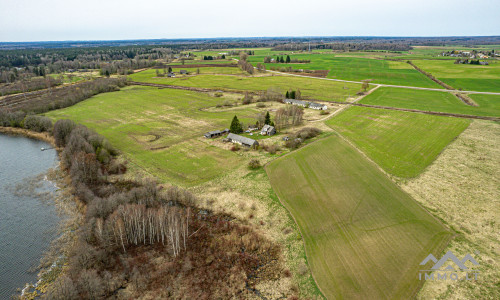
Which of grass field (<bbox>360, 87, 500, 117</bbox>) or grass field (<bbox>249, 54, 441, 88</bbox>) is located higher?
grass field (<bbox>249, 54, 441, 88</bbox>)

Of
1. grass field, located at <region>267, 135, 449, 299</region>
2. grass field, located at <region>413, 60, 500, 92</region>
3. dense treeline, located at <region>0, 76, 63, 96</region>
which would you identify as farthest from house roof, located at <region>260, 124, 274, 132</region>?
dense treeline, located at <region>0, 76, 63, 96</region>

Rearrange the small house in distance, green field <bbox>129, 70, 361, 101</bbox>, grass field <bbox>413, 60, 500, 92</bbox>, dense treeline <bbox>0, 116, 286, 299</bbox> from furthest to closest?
1. grass field <bbox>413, 60, 500, 92</bbox>
2. green field <bbox>129, 70, 361, 101</bbox>
3. the small house in distance
4. dense treeline <bbox>0, 116, 286, 299</bbox>

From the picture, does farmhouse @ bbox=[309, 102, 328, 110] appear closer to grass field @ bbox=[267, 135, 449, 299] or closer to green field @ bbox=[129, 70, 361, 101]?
green field @ bbox=[129, 70, 361, 101]

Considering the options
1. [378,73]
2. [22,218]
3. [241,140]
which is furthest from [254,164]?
[378,73]

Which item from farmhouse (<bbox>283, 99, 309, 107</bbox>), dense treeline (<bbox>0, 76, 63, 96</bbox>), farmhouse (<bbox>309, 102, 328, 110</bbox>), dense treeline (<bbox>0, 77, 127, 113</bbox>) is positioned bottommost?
farmhouse (<bbox>309, 102, 328, 110</bbox>)

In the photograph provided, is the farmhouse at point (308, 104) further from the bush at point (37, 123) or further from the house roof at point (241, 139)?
the bush at point (37, 123)

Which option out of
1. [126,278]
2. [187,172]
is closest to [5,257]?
[126,278]

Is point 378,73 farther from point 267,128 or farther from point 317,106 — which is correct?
point 267,128

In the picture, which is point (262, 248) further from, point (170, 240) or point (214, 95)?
point (214, 95)

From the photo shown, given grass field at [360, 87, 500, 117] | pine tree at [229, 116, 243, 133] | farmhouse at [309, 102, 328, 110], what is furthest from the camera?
farmhouse at [309, 102, 328, 110]
